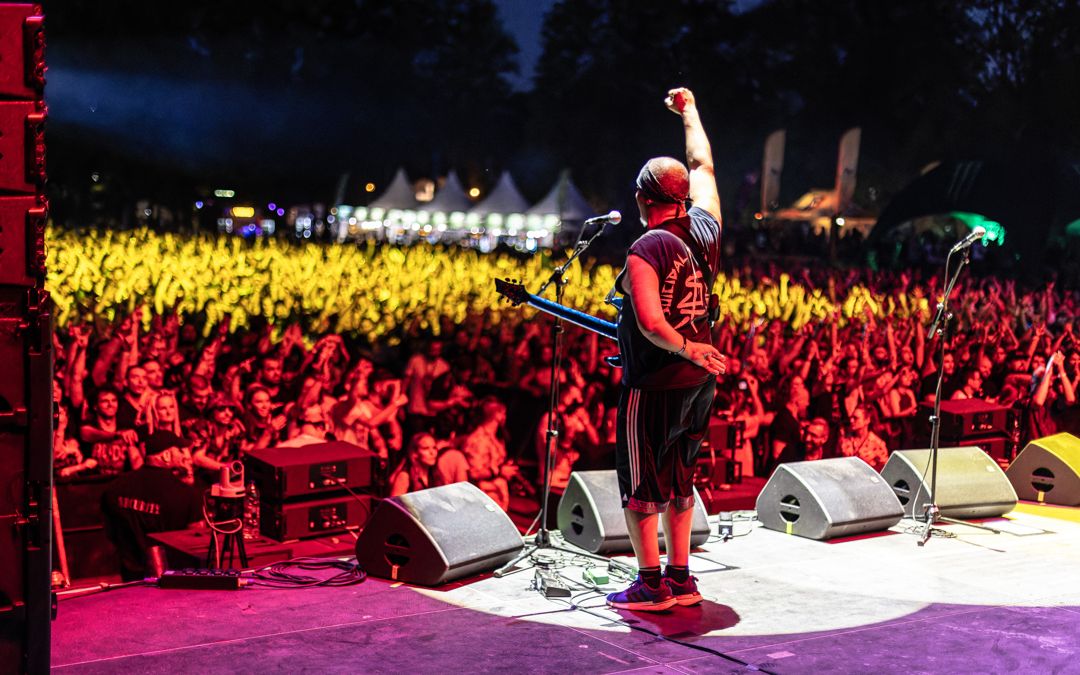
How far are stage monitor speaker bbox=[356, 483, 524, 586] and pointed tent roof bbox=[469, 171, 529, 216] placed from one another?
2153 centimetres

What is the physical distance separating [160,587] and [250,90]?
111 feet

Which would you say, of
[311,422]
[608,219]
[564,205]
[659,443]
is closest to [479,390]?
[311,422]

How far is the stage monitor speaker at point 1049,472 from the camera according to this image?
22.8 ft

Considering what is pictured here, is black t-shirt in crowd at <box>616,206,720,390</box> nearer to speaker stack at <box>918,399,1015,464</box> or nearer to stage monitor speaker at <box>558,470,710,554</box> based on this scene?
stage monitor speaker at <box>558,470,710,554</box>

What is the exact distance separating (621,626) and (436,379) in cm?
444

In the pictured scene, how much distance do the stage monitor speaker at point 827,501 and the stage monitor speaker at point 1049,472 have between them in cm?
171

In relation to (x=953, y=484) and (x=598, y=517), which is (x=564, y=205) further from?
(x=598, y=517)

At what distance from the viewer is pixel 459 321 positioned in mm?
10750

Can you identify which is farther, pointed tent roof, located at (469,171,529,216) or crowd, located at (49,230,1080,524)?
pointed tent roof, located at (469,171,529,216)

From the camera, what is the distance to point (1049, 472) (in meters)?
7.07

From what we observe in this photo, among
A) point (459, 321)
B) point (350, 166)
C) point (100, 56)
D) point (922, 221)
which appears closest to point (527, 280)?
point (459, 321)

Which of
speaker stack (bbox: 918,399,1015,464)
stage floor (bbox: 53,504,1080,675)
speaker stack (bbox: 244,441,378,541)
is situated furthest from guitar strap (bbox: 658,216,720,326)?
speaker stack (bbox: 918,399,1015,464)

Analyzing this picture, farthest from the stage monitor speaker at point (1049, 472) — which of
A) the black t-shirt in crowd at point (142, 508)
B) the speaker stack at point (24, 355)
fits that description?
the speaker stack at point (24, 355)

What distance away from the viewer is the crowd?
7.07 metres
